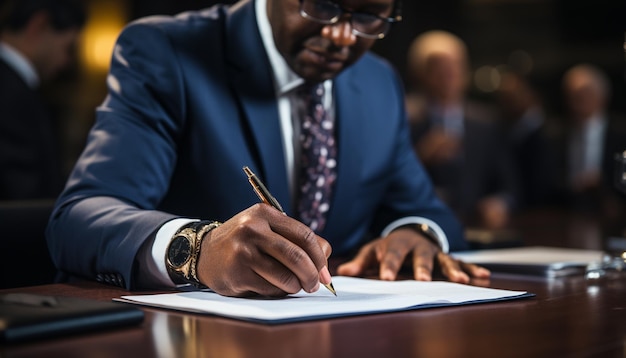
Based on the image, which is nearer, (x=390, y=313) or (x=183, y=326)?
(x=183, y=326)

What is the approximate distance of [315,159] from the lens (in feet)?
6.14

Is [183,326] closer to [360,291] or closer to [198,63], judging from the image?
[360,291]

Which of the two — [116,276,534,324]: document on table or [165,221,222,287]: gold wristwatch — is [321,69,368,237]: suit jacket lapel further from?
[165,221,222,287]: gold wristwatch

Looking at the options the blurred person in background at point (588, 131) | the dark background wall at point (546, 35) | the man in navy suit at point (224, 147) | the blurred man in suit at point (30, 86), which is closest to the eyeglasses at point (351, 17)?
the man in navy suit at point (224, 147)

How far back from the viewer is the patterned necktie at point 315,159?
187 centimetres

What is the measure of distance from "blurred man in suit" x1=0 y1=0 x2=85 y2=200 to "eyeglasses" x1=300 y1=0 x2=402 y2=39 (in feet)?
8.11

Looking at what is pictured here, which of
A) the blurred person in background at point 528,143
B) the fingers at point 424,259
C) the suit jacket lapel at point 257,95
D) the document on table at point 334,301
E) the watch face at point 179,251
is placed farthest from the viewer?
the blurred person in background at point 528,143

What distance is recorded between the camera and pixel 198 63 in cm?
180

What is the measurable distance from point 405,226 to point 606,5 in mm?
8332

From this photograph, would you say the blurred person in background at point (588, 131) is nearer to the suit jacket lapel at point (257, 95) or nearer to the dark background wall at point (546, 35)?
the dark background wall at point (546, 35)

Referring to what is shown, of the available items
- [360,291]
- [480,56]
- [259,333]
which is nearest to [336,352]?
[259,333]

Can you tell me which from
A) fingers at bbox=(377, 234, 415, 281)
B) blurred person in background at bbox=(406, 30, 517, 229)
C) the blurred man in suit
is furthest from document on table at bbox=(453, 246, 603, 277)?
blurred person in background at bbox=(406, 30, 517, 229)

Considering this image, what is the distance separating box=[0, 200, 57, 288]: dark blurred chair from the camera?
181cm

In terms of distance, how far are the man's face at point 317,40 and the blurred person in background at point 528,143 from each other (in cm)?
510
